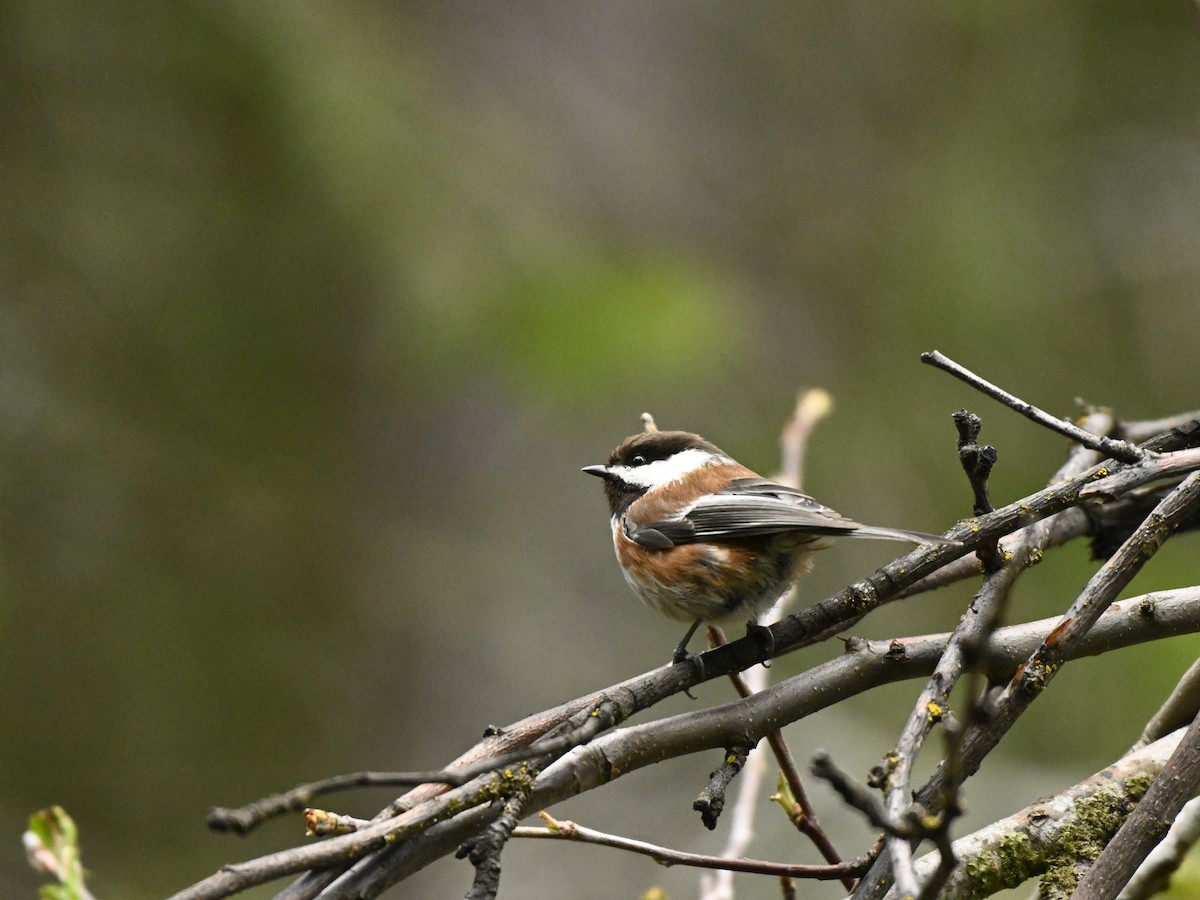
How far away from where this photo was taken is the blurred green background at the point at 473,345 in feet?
17.7

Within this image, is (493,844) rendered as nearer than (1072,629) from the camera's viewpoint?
Yes

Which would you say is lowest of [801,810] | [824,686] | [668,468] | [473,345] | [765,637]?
[801,810]

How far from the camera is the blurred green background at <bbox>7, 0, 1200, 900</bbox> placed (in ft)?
17.7

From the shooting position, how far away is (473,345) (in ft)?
17.7

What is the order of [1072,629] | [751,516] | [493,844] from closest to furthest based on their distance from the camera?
[493,844]
[1072,629]
[751,516]

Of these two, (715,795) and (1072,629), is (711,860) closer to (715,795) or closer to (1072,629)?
(715,795)

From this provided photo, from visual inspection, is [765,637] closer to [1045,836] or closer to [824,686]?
[824,686]

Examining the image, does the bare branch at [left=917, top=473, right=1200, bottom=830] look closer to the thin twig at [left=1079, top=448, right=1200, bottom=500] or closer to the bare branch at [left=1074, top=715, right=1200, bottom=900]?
the thin twig at [left=1079, top=448, right=1200, bottom=500]

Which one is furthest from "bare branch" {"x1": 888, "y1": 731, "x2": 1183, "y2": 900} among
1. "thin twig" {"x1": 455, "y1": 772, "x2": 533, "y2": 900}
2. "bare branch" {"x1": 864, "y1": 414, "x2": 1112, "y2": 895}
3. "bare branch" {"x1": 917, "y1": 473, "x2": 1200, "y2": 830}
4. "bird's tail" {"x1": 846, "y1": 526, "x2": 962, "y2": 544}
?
"thin twig" {"x1": 455, "y1": 772, "x2": 533, "y2": 900}

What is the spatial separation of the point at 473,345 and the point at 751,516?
2829 mm

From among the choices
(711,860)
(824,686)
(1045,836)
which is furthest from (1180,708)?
(711,860)

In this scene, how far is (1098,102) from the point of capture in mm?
7059

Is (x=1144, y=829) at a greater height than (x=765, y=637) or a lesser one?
lesser

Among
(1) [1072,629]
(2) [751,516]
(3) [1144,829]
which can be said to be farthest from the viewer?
(2) [751,516]
